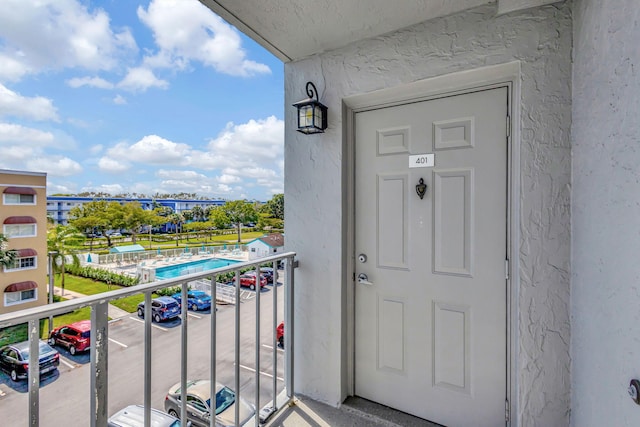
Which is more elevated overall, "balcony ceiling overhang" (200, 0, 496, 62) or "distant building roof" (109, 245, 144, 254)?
"balcony ceiling overhang" (200, 0, 496, 62)

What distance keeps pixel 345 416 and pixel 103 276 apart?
1634 millimetres

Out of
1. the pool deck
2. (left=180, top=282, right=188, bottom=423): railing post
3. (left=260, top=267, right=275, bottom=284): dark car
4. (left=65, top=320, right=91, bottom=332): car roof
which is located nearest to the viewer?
(left=65, top=320, right=91, bottom=332): car roof

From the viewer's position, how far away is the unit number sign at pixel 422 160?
159 centimetres

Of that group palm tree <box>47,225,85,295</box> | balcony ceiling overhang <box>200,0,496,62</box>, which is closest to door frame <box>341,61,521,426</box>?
balcony ceiling overhang <box>200,0,496,62</box>

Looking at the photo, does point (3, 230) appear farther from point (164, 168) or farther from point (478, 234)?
point (478, 234)

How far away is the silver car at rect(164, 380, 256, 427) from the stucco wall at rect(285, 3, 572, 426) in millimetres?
586

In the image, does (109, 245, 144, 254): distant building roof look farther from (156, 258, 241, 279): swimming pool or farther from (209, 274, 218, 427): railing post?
(209, 274, 218, 427): railing post

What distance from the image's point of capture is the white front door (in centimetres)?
148

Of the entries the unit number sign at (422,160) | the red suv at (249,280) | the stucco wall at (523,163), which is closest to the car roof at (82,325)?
the red suv at (249,280)

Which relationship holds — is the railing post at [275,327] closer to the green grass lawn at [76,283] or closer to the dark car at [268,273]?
the dark car at [268,273]

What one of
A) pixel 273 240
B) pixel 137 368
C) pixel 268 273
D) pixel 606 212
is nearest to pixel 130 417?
pixel 137 368

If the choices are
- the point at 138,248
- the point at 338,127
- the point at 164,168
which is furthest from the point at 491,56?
the point at 164,168

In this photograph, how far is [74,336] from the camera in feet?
3.04

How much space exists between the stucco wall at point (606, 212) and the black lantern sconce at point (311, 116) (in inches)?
48.6
